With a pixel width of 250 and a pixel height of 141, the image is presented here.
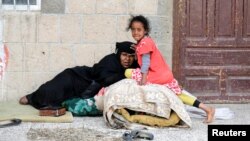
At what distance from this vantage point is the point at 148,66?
254 inches

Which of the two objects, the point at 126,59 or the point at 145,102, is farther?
the point at 126,59

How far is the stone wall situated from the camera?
7422 millimetres

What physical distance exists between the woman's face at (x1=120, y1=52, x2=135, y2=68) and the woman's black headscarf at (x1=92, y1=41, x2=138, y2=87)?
0.13 ft

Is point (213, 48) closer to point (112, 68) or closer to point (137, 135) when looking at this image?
point (112, 68)

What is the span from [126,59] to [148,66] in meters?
0.56

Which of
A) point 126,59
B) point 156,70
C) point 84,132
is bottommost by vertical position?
point 84,132

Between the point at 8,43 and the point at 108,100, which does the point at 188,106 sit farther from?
the point at 8,43

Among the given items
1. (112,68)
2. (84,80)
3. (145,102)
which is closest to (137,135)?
(145,102)

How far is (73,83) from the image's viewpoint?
7148mm

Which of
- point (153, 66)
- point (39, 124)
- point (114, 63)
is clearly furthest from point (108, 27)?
point (39, 124)

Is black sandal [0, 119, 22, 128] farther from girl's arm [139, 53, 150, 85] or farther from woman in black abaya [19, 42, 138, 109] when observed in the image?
girl's arm [139, 53, 150, 85]

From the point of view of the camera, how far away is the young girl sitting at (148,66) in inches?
254

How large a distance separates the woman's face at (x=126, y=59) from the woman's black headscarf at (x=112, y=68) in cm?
4

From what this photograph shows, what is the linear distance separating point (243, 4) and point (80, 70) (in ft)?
7.51
